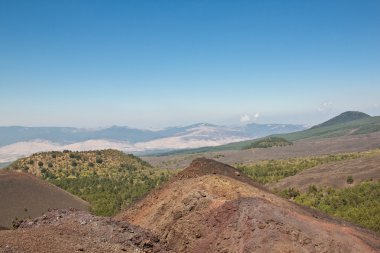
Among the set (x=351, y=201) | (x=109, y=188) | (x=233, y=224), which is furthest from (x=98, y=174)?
(x=233, y=224)

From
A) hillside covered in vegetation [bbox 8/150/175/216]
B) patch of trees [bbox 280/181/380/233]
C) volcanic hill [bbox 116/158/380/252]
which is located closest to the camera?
volcanic hill [bbox 116/158/380/252]

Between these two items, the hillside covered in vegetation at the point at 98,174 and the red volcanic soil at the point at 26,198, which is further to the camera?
the hillside covered in vegetation at the point at 98,174

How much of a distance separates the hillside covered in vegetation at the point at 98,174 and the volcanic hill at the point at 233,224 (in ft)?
104

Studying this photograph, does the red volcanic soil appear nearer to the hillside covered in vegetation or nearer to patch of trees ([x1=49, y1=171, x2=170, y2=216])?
patch of trees ([x1=49, y1=171, x2=170, y2=216])

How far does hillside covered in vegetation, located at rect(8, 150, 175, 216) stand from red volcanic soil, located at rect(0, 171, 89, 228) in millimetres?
5242

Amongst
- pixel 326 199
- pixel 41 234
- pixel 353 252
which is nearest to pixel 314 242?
pixel 353 252

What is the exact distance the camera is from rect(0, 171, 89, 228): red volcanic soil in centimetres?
5522

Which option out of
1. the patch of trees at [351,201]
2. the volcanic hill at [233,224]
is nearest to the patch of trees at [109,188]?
the patch of trees at [351,201]

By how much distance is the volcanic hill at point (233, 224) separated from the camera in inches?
954

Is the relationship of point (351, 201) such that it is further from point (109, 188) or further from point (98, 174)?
point (98, 174)

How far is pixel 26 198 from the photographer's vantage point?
5966cm

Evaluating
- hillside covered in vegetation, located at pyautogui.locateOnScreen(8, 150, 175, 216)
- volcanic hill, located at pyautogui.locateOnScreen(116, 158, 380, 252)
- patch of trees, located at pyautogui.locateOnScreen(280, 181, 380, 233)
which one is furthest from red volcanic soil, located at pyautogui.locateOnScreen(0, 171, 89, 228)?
patch of trees, located at pyautogui.locateOnScreen(280, 181, 380, 233)

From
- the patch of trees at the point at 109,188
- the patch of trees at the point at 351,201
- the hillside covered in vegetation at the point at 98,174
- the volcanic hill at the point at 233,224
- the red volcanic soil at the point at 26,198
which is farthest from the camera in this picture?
the hillside covered in vegetation at the point at 98,174

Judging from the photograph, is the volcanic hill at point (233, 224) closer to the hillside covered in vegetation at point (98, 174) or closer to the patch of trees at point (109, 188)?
the patch of trees at point (109, 188)
